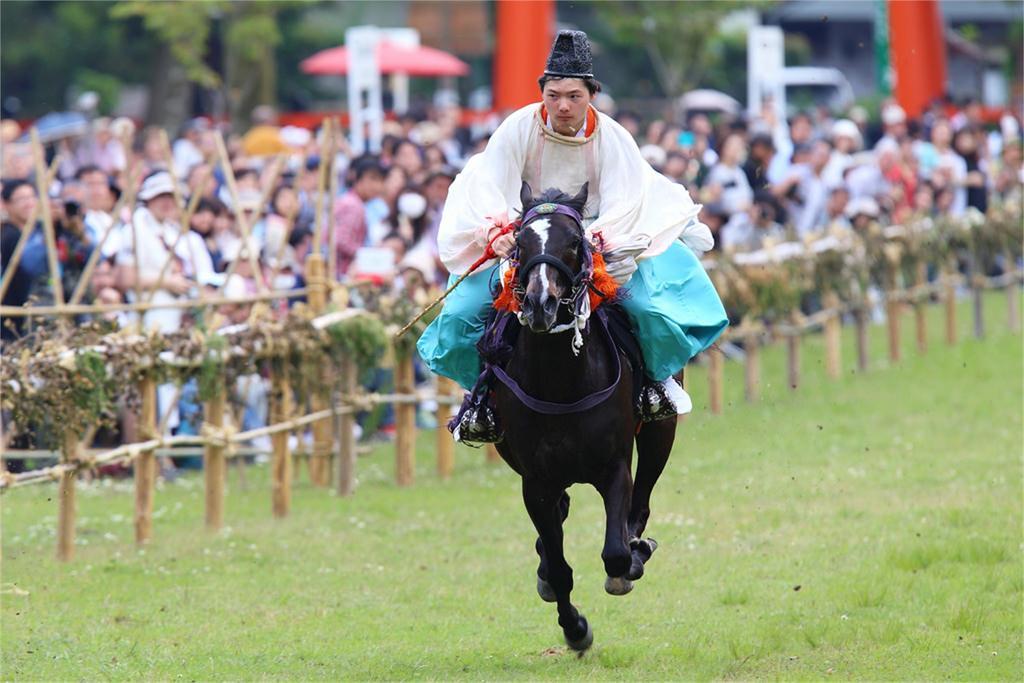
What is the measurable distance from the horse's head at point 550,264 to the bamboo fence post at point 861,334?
1086 cm

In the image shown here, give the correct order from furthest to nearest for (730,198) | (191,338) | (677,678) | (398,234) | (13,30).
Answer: (13,30)
(730,198)
(398,234)
(191,338)
(677,678)

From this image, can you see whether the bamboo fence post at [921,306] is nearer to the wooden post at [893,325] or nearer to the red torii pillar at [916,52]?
the wooden post at [893,325]

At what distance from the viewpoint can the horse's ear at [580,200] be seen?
726 centimetres

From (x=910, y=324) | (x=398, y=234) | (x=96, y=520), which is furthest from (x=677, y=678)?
(x=910, y=324)

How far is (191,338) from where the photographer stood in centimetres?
1071

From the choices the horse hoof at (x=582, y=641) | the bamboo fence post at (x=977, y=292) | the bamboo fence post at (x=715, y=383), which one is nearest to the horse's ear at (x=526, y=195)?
the horse hoof at (x=582, y=641)

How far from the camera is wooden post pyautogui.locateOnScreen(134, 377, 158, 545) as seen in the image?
10516 mm

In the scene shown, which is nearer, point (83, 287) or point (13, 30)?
point (83, 287)

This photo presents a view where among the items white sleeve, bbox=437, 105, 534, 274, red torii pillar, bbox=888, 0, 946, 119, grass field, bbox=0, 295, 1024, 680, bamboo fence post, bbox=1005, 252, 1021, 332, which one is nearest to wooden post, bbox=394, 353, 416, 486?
grass field, bbox=0, 295, 1024, 680

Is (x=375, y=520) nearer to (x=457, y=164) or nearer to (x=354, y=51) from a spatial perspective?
(x=457, y=164)

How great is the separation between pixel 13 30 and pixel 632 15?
12.1 metres

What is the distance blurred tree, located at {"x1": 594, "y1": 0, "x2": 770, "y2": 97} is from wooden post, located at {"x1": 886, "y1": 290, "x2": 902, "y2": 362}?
1635 cm

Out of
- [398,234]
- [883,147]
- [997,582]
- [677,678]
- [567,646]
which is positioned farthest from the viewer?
[883,147]

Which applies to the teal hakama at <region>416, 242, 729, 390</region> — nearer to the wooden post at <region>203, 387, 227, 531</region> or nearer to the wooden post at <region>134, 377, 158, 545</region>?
the wooden post at <region>134, 377, 158, 545</region>
